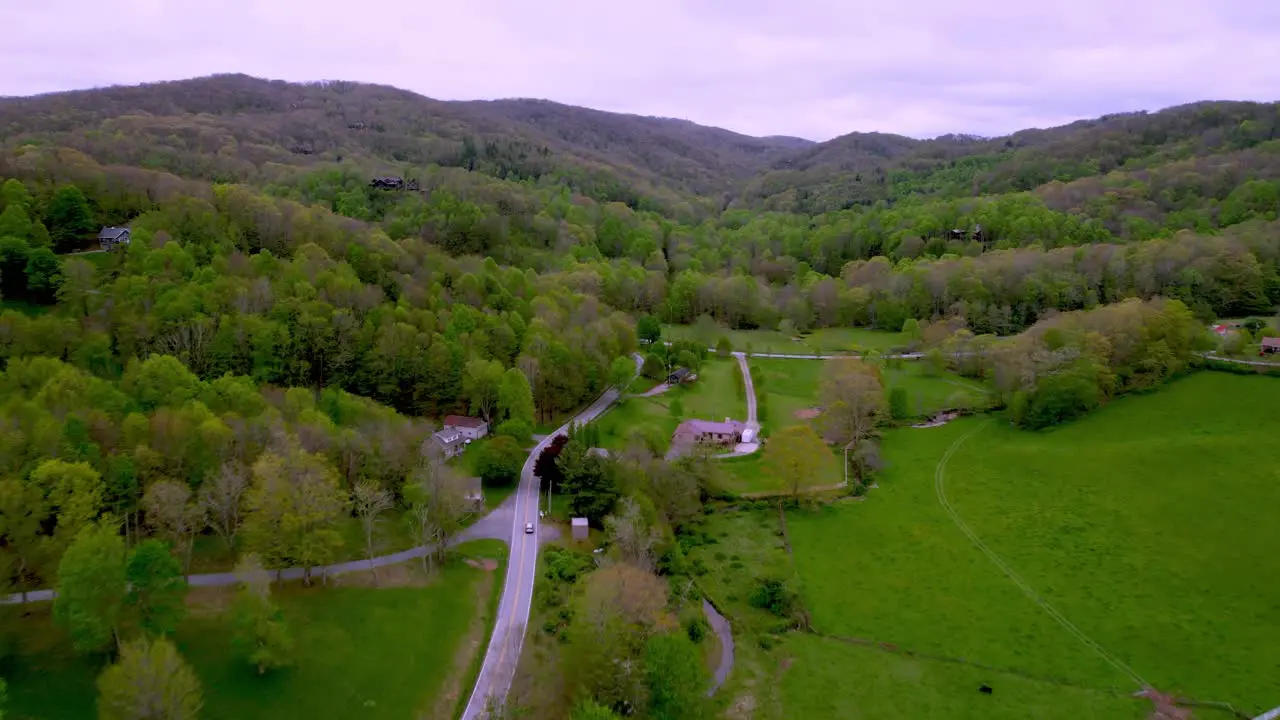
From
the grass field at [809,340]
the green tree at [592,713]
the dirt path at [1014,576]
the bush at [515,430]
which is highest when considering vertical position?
the grass field at [809,340]

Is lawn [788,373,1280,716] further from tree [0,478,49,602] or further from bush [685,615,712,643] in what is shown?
tree [0,478,49,602]

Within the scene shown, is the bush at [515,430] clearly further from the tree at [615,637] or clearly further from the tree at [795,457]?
the tree at [615,637]

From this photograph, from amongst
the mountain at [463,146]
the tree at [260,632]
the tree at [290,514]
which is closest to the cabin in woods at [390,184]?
the mountain at [463,146]

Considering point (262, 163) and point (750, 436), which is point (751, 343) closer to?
point (750, 436)

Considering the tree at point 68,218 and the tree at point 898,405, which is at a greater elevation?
the tree at point 68,218

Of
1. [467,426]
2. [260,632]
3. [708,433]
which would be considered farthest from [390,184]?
[260,632]

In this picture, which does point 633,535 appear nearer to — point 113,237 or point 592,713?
point 592,713
